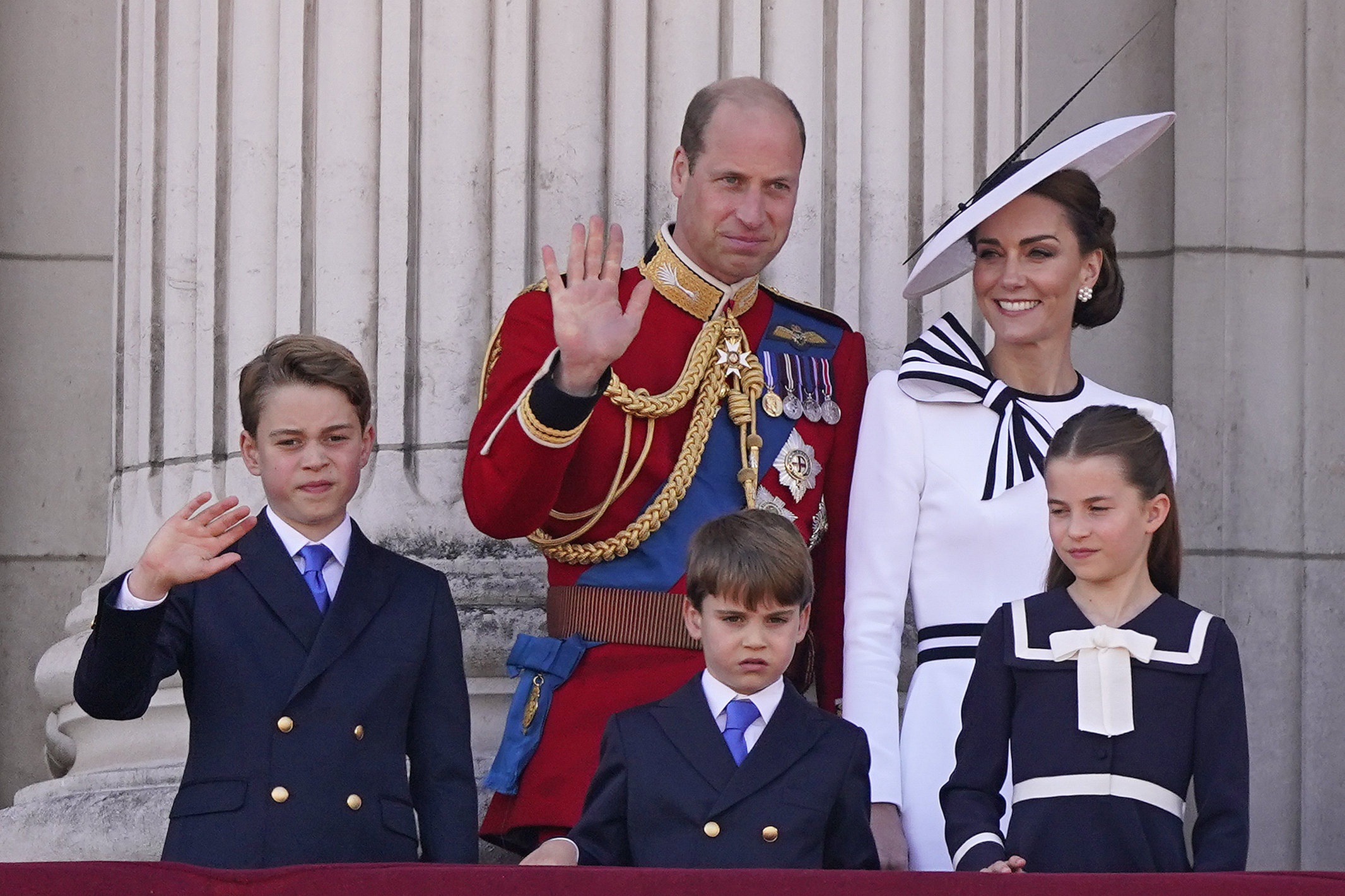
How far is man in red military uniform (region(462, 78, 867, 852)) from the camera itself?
3447 mm

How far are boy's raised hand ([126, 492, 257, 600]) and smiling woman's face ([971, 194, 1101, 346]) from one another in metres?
1.39

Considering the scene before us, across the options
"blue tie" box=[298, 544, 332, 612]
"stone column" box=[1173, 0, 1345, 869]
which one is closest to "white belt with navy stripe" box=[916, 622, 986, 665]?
"blue tie" box=[298, 544, 332, 612]

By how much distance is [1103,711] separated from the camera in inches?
119

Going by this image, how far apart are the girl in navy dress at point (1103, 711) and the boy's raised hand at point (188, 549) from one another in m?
1.11

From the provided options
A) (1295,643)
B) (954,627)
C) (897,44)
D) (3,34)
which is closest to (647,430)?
(954,627)

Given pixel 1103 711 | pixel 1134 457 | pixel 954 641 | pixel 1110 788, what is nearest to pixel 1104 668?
pixel 1103 711

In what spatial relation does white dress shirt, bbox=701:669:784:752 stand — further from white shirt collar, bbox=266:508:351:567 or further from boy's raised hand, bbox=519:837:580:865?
white shirt collar, bbox=266:508:351:567

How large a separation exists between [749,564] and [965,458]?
1.84ft

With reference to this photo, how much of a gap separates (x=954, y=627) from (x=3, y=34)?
11.1 ft

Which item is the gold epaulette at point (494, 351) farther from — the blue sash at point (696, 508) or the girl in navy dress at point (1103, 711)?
the girl in navy dress at point (1103, 711)

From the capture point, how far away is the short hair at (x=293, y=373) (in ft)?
11.4

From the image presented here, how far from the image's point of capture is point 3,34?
18.5ft

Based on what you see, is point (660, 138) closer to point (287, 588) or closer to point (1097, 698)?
point (287, 588)

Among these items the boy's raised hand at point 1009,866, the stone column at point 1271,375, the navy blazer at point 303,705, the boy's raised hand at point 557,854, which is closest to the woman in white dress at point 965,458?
the boy's raised hand at point 1009,866
